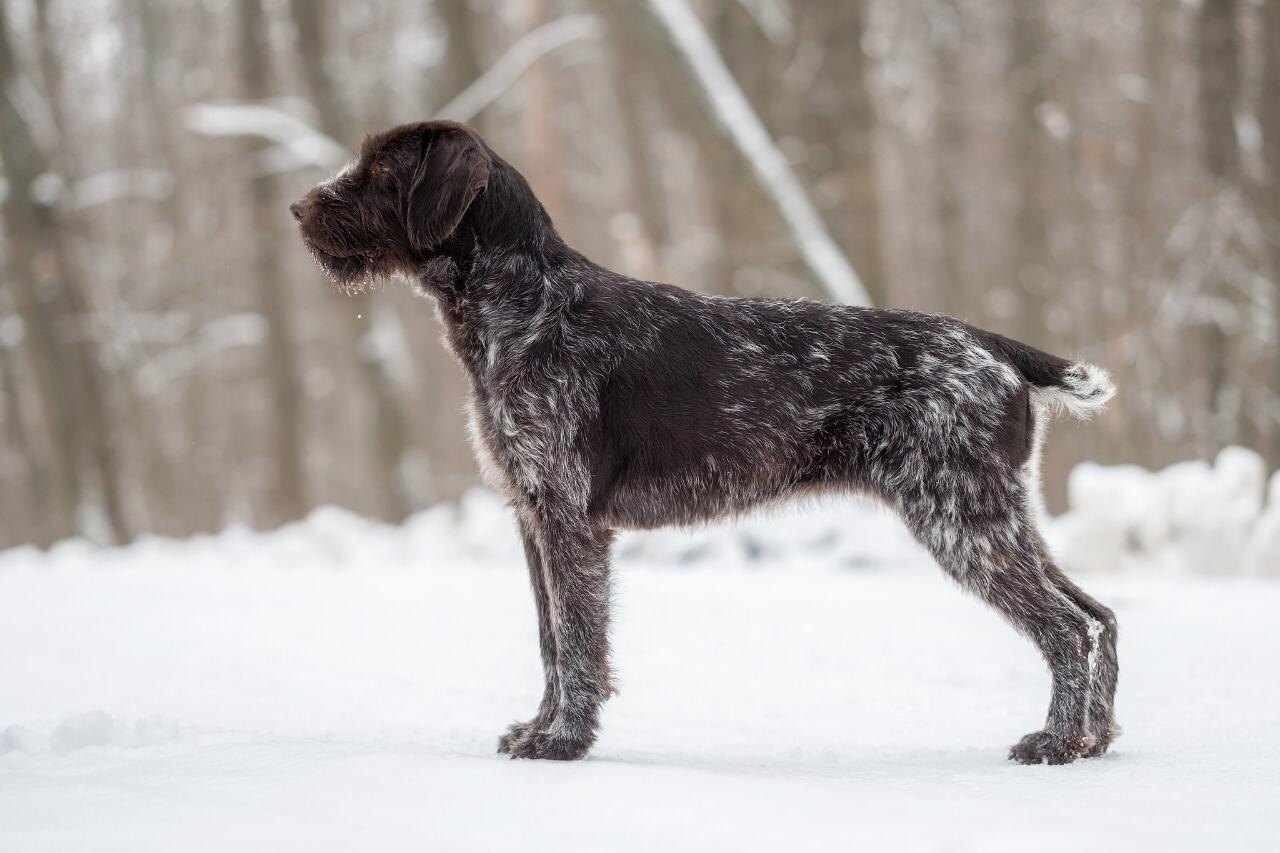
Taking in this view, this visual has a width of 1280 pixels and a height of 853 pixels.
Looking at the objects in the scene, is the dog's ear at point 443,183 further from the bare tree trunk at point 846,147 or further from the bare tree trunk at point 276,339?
the bare tree trunk at point 276,339

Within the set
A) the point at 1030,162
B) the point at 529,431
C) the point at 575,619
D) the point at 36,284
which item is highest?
the point at 1030,162

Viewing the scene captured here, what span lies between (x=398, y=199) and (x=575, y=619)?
1.82 metres

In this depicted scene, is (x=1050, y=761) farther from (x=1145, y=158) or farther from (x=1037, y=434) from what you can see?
(x=1145, y=158)

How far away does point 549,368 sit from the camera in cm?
478

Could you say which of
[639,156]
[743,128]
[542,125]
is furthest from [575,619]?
[639,156]

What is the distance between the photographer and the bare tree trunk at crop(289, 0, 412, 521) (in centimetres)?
1698

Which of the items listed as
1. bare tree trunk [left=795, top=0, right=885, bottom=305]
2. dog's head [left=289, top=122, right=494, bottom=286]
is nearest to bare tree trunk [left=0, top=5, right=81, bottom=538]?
bare tree trunk [left=795, top=0, right=885, bottom=305]

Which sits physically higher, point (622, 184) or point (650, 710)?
point (622, 184)

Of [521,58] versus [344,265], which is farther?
[521,58]

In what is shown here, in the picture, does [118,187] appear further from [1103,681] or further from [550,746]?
[1103,681]

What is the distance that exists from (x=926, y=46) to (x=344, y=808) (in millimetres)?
24698

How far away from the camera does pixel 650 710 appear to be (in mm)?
5648

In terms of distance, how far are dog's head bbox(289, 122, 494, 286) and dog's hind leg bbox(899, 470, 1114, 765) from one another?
2.14 metres

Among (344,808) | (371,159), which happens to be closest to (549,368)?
(371,159)
